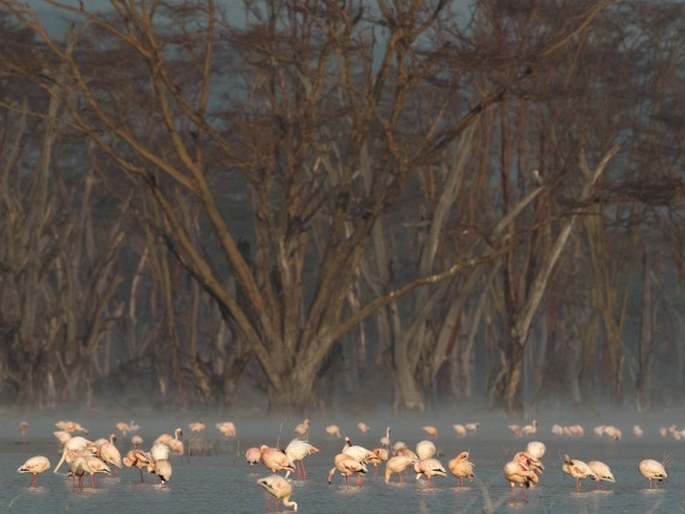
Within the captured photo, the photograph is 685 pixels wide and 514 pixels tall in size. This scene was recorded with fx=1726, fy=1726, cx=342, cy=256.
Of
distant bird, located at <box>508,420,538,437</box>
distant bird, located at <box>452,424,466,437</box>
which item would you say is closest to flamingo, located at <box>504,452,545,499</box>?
distant bird, located at <box>452,424,466,437</box>

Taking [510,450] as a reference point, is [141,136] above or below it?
above

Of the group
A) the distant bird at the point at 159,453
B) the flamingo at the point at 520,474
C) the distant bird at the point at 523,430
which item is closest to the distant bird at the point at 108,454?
the distant bird at the point at 159,453

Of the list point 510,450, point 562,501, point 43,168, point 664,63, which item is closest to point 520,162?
point 664,63

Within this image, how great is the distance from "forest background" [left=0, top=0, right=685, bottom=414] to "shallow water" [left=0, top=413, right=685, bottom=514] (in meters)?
5.23

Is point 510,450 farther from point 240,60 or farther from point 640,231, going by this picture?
point 240,60

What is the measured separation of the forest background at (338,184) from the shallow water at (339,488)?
5.23 m

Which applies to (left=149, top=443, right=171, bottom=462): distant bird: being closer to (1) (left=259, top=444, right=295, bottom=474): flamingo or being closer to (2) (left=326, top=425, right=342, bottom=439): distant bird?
(1) (left=259, top=444, right=295, bottom=474): flamingo

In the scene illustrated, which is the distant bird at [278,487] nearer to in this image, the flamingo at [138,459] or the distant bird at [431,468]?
the distant bird at [431,468]

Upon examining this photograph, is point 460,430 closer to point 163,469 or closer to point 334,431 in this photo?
point 334,431

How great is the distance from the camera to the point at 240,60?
48.2 meters

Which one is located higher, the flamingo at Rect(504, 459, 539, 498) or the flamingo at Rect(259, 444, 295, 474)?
the flamingo at Rect(504, 459, 539, 498)

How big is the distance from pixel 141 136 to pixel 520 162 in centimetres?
1173

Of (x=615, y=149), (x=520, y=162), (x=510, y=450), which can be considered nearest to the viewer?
(x=510, y=450)

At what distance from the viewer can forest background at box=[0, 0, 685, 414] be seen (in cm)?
3019
